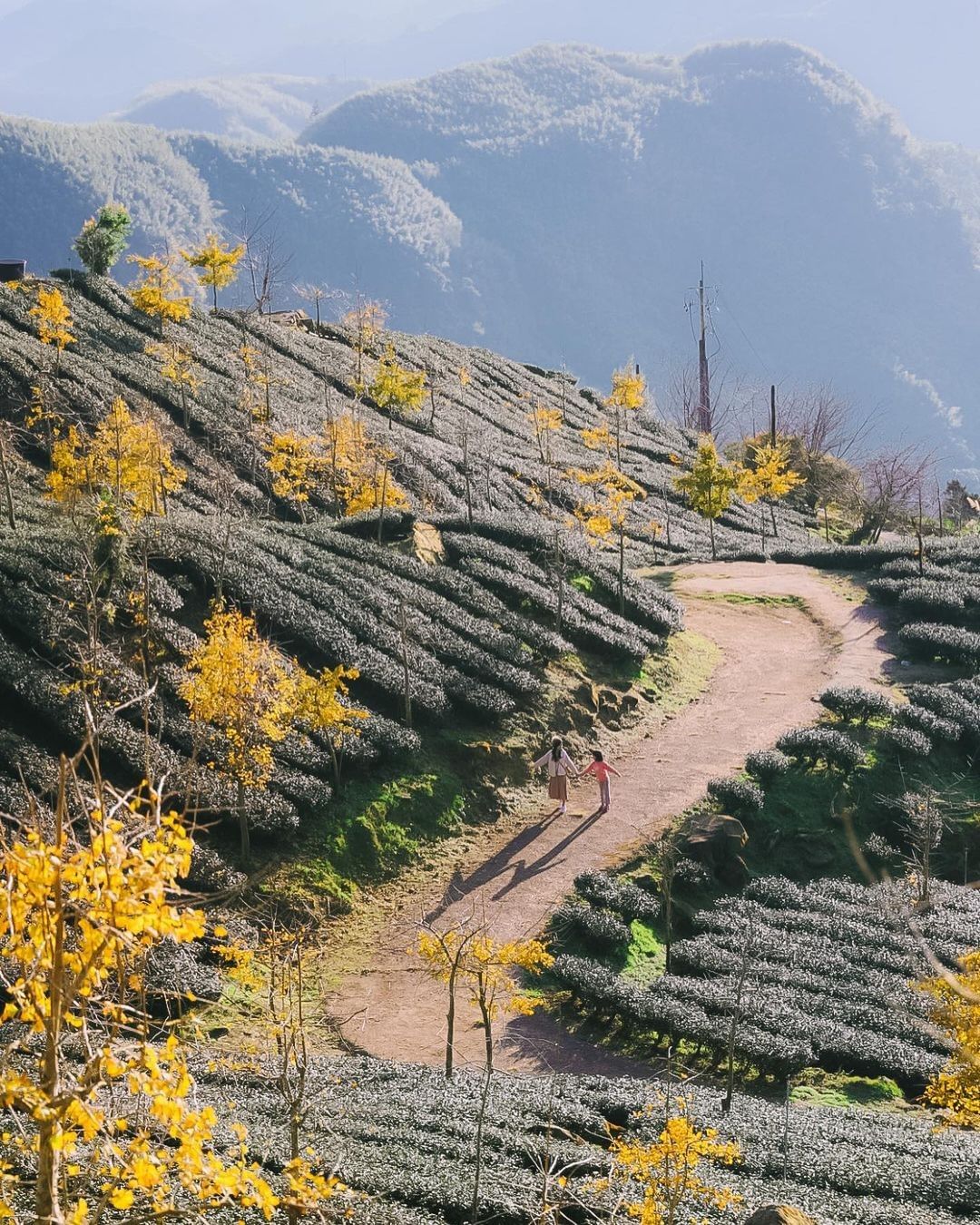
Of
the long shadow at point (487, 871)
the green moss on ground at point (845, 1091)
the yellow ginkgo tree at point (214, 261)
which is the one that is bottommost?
the green moss on ground at point (845, 1091)

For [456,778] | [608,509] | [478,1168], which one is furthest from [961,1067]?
[608,509]

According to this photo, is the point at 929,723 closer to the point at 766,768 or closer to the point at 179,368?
the point at 766,768

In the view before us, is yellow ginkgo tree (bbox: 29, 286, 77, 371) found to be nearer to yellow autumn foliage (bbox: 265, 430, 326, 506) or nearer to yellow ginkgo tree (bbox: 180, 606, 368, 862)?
yellow autumn foliage (bbox: 265, 430, 326, 506)

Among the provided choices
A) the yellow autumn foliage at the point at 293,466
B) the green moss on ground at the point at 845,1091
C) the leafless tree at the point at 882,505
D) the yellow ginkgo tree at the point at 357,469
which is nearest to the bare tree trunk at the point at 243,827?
the green moss on ground at the point at 845,1091

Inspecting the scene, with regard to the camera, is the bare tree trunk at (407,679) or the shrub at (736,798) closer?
the shrub at (736,798)

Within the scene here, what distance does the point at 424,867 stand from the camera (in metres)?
24.5

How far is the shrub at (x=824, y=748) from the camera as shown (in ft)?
93.2

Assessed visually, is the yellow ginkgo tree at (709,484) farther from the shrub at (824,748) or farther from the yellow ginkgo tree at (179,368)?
the yellow ginkgo tree at (179,368)

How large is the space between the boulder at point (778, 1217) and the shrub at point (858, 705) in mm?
19828

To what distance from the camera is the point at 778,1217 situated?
11742mm

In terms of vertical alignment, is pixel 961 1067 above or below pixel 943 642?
below

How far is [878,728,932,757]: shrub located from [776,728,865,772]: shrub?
869 mm

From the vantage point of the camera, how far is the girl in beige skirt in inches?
1029

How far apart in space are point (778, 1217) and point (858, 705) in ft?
66.8
